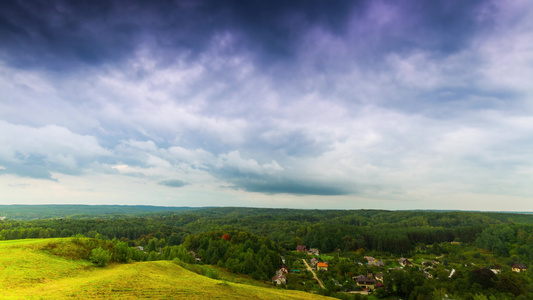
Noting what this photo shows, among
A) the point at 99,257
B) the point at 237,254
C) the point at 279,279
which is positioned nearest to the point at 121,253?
the point at 99,257

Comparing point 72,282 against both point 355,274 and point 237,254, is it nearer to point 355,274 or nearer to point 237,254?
point 237,254

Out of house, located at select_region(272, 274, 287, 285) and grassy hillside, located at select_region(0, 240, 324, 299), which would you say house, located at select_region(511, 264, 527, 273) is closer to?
house, located at select_region(272, 274, 287, 285)

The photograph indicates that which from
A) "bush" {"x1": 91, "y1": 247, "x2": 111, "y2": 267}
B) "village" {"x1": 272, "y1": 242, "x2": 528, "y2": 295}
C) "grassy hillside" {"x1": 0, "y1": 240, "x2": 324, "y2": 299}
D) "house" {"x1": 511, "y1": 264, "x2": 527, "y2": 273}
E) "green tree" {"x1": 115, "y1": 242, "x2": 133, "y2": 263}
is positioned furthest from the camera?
"house" {"x1": 511, "y1": 264, "x2": 527, "y2": 273}

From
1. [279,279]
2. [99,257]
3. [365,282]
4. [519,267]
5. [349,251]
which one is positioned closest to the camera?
[99,257]

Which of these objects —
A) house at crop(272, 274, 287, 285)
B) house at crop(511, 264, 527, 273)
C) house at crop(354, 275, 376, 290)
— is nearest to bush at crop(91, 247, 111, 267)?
house at crop(272, 274, 287, 285)

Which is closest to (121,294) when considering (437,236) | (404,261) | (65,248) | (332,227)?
(65,248)

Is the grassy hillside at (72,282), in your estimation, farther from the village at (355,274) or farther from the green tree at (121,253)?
the village at (355,274)

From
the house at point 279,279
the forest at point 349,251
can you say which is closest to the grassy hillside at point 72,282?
the forest at point 349,251

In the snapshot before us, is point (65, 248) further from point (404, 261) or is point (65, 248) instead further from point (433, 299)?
point (404, 261)
